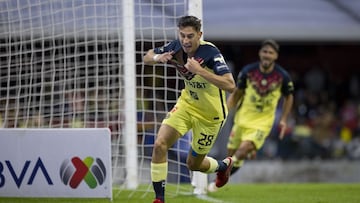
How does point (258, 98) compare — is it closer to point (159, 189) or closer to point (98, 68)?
point (98, 68)

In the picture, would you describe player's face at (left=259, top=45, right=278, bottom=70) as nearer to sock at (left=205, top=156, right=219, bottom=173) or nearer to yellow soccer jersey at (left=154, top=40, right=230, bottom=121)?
sock at (left=205, top=156, right=219, bottom=173)

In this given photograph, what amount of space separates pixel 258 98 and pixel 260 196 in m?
2.19

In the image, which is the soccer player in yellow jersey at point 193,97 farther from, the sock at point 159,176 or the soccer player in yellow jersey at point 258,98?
the soccer player in yellow jersey at point 258,98

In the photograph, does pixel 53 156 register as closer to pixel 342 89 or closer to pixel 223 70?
pixel 223 70

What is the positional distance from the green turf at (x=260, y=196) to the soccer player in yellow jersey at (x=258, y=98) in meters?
0.74

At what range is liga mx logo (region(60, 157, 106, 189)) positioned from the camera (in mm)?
11984

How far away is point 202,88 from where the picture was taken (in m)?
11.1

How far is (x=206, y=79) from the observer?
34.1 feet

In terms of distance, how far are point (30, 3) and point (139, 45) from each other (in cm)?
171

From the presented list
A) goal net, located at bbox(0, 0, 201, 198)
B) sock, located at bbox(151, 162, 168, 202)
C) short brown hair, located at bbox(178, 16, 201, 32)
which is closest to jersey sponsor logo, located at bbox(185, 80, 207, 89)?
short brown hair, located at bbox(178, 16, 201, 32)

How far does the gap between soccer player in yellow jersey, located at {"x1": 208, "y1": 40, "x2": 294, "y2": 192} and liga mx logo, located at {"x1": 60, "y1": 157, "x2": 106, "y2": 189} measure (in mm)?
3327

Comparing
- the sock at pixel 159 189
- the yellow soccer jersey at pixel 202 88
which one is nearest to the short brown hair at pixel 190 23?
the yellow soccer jersey at pixel 202 88

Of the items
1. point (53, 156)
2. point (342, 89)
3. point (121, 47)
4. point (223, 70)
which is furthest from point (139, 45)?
point (342, 89)

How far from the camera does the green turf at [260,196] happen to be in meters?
12.3
